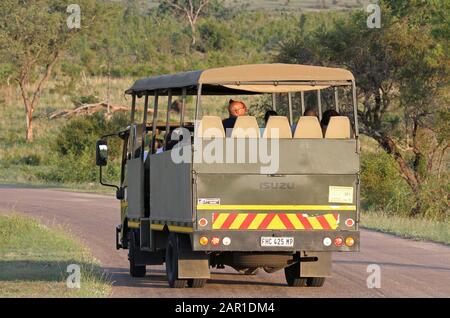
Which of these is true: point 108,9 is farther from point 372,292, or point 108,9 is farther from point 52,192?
point 372,292

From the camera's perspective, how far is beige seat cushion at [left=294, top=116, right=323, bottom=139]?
1395 centimetres

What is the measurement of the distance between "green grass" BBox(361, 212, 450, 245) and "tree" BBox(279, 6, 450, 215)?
6157 millimetres

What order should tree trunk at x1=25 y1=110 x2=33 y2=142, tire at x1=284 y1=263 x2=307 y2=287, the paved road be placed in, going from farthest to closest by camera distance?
tree trunk at x1=25 y1=110 x2=33 y2=142 < tire at x1=284 y1=263 x2=307 y2=287 < the paved road

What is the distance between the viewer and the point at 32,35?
5881 centimetres

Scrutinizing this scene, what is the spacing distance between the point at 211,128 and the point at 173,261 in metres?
1.67

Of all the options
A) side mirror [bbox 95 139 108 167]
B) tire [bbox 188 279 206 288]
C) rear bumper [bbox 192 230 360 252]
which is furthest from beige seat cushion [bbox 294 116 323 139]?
side mirror [bbox 95 139 108 167]

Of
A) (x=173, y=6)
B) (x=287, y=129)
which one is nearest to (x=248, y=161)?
(x=287, y=129)

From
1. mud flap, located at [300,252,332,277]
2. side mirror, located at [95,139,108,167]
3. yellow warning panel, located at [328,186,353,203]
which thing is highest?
side mirror, located at [95,139,108,167]

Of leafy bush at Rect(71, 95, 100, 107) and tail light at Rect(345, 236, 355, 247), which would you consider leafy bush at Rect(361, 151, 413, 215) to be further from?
leafy bush at Rect(71, 95, 100, 107)

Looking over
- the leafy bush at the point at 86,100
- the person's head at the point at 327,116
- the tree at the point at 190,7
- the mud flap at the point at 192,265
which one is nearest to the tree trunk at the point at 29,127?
the leafy bush at the point at 86,100

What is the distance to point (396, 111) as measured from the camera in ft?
119

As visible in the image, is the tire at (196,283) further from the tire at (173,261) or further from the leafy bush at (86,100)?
the leafy bush at (86,100)

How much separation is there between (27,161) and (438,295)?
3975 cm

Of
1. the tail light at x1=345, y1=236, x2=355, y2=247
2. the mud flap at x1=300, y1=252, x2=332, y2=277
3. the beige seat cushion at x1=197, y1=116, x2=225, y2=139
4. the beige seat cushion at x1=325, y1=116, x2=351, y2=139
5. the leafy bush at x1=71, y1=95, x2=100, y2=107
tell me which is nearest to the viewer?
the beige seat cushion at x1=197, y1=116, x2=225, y2=139
